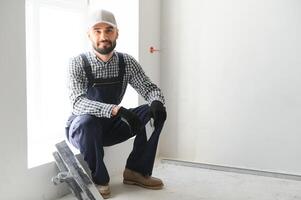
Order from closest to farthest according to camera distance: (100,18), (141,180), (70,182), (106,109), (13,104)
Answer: (13,104), (70,182), (106,109), (100,18), (141,180)

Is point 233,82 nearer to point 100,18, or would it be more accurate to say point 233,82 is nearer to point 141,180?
point 141,180

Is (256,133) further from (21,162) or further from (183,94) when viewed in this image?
(21,162)

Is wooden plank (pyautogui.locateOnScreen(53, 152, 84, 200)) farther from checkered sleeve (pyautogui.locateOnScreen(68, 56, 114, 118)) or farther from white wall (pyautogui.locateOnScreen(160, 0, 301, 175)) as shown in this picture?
white wall (pyautogui.locateOnScreen(160, 0, 301, 175))

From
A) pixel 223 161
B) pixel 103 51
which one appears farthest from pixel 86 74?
pixel 223 161

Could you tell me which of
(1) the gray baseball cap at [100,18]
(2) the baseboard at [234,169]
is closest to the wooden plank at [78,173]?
(1) the gray baseball cap at [100,18]

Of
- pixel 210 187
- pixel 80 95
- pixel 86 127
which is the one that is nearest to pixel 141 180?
pixel 210 187

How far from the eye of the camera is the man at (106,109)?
252cm

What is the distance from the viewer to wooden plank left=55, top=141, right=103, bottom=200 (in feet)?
7.73

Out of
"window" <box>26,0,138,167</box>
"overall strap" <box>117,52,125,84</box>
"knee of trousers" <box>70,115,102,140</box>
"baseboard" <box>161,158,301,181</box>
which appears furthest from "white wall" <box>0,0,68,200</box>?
"baseboard" <box>161,158,301,181</box>

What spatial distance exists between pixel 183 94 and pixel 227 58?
500mm

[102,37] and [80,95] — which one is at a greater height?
[102,37]

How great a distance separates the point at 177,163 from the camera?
3463mm

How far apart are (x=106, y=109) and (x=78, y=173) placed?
16.5 inches

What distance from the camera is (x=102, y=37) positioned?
2.68m
